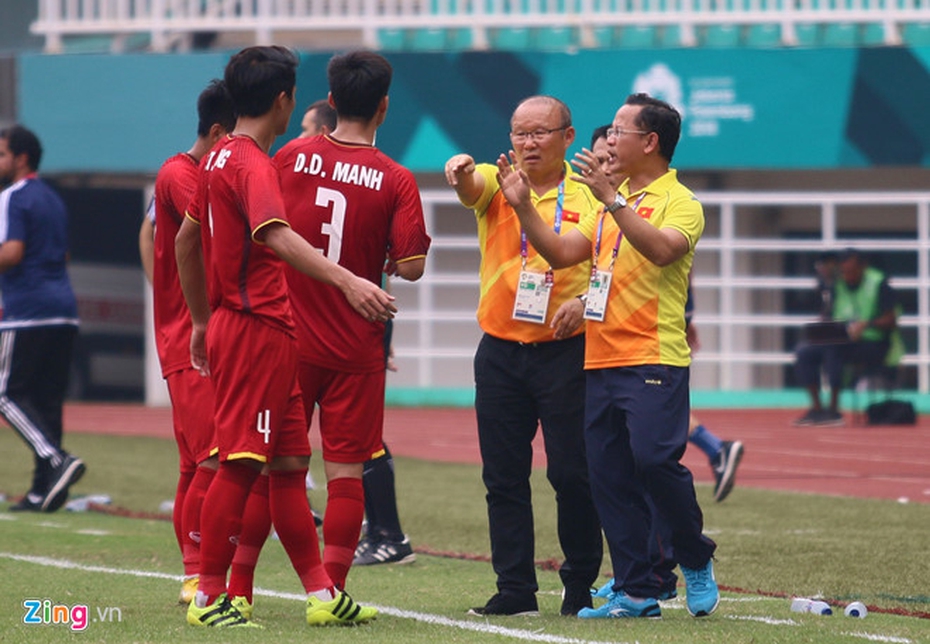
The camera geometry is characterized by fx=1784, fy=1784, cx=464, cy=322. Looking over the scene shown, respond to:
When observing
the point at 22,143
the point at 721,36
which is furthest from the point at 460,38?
the point at 22,143

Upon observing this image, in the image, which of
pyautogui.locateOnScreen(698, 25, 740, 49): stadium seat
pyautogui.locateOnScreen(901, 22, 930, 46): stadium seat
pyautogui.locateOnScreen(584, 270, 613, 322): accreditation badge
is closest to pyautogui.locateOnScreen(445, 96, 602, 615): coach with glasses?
pyautogui.locateOnScreen(584, 270, 613, 322): accreditation badge

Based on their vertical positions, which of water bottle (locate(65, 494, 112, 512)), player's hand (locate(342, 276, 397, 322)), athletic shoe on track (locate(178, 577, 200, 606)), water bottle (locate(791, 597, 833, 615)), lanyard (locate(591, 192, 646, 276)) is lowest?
water bottle (locate(65, 494, 112, 512))

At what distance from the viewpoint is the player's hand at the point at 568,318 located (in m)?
6.95

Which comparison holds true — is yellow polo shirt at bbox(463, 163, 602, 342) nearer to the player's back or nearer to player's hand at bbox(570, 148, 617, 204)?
player's hand at bbox(570, 148, 617, 204)

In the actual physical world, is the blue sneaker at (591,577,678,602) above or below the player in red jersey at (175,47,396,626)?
below

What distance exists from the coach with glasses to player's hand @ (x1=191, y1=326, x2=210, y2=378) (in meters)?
1.10

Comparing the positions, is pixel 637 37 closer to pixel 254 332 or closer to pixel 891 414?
pixel 891 414

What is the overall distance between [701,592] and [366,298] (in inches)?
72.4

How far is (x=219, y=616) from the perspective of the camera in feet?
20.8

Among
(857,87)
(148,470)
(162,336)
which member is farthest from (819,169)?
(162,336)

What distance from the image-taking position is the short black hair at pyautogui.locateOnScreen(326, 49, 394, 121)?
21.9 ft

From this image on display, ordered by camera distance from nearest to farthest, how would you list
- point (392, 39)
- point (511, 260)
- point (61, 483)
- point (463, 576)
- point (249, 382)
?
point (249, 382) → point (511, 260) → point (463, 576) → point (61, 483) → point (392, 39)

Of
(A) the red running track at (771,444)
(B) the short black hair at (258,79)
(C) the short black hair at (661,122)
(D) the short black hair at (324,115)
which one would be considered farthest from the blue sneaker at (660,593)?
(A) the red running track at (771,444)

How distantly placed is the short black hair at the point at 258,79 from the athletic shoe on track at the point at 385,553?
3294 millimetres
